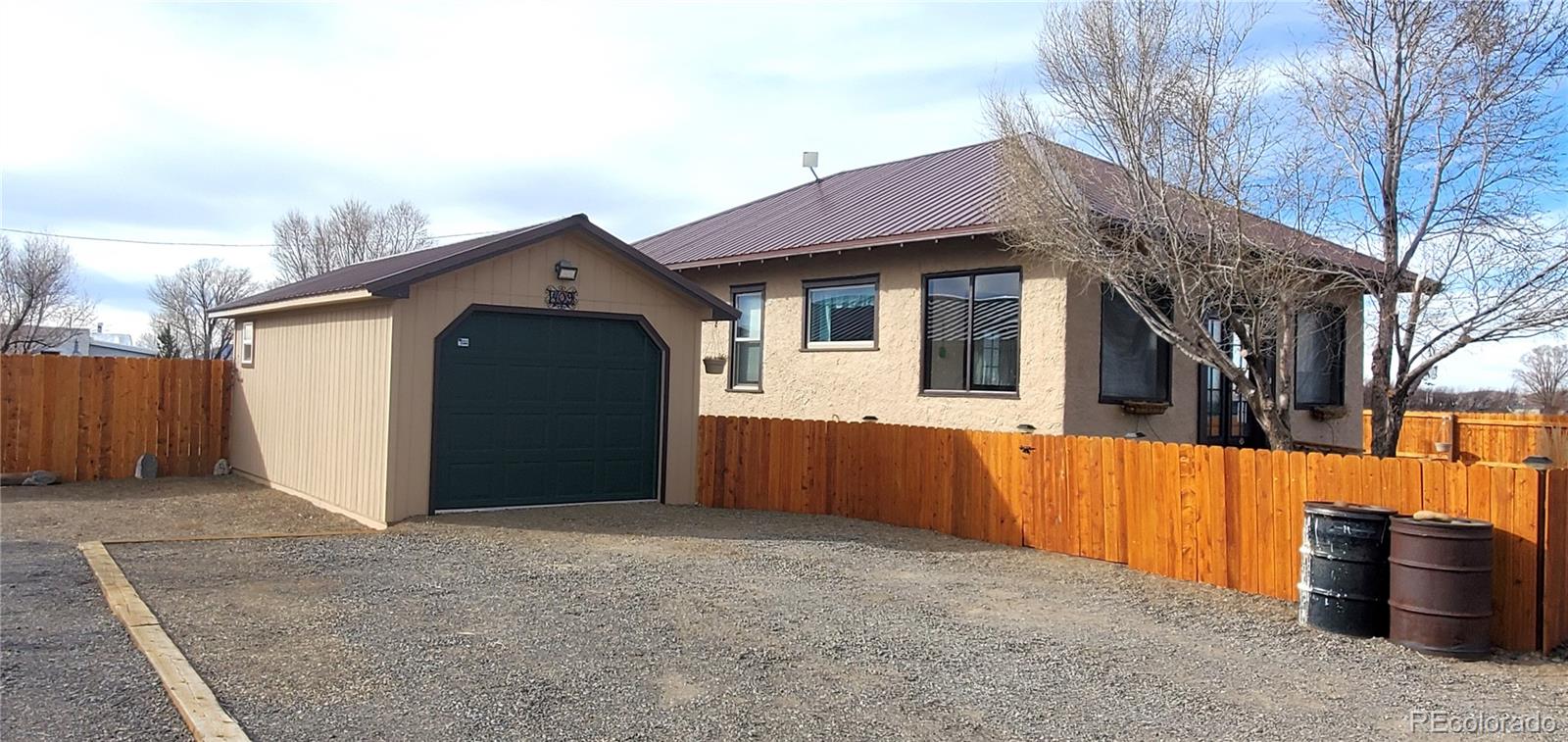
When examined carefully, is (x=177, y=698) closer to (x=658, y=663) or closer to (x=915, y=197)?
(x=658, y=663)

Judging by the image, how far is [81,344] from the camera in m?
45.3

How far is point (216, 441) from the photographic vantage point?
15.8m

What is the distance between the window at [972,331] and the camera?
41.1 feet

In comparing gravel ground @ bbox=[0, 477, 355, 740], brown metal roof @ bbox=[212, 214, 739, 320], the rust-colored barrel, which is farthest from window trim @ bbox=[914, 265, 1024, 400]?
gravel ground @ bbox=[0, 477, 355, 740]

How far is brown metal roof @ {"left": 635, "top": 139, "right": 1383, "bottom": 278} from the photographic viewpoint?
34.9ft

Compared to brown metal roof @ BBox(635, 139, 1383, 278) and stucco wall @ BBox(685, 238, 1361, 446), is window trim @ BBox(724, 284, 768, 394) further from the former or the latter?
brown metal roof @ BBox(635, 139, 1383, 278)

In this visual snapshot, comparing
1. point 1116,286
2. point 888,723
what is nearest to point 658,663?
point 888,723

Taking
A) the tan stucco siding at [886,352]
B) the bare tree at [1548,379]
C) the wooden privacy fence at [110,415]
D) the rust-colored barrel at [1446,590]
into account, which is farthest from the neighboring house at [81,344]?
the bare tree at [1548,379]

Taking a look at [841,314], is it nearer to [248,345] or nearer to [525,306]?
[525,306]

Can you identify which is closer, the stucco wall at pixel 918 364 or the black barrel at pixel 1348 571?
the black barrel at pixel 1348 571

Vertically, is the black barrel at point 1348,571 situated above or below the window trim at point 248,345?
below

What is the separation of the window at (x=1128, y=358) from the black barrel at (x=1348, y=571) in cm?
502

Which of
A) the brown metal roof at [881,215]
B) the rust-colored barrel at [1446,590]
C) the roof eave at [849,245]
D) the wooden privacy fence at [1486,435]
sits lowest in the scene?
the rust-colored barrel at [1446,590]

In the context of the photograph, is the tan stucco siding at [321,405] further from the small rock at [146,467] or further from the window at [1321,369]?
the window at [1321,369]
